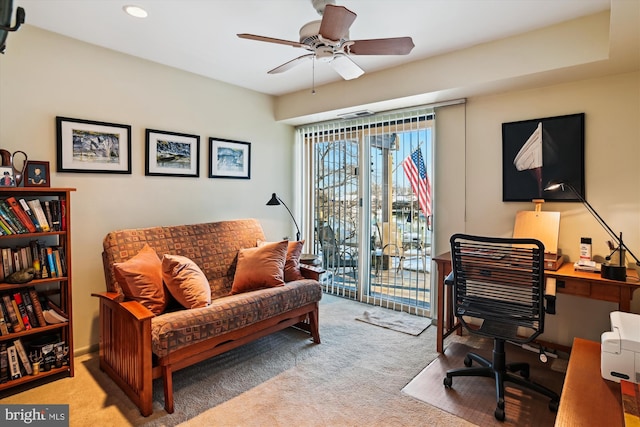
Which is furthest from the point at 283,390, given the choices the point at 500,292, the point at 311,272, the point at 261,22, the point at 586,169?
the point at 586,169

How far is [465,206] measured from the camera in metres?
3.26

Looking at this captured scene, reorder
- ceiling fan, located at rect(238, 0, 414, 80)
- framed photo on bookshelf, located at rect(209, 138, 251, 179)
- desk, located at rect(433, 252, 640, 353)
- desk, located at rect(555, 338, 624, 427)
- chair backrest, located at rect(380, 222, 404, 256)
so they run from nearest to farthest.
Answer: desk, located at rect(555, 338, 624, 427)
ceiling fan, located at rect(238, 0, 414, 80)
desk, located at rect(433, 252, 640, 353)
framed photo on bookshelf, located at rect(209, 138, 251, 179)
chair backrest, located at rect(380, 222, 404, 256)

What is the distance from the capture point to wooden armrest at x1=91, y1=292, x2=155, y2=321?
6.53ft

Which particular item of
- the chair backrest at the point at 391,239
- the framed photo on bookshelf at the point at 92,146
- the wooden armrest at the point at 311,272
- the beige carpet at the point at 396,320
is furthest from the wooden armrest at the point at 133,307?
the chair backrest at the point at 391,239

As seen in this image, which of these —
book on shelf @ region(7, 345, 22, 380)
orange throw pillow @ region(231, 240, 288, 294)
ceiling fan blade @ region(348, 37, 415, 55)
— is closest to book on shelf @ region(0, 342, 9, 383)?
book on shelf @ region(7, 345, 22, 380)

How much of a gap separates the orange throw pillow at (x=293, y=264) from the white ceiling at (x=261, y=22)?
5.48 feet

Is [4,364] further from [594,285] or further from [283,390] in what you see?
[594,285]

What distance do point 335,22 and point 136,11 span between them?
Result: 4.60 feet

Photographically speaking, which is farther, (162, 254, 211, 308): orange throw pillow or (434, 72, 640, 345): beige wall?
(434, 72, 640, 345): beige wall

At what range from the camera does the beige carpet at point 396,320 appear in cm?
327

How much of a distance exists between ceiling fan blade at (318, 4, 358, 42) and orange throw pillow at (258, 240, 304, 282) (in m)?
1.79

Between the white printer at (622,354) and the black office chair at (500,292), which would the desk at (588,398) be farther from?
the black office chair at (500,292)

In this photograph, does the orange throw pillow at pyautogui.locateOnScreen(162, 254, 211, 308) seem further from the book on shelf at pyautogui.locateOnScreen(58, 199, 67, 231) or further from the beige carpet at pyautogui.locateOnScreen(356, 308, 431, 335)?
the beige carpet at pyautogui.locateOnScreen(356, 308, 431, 335)

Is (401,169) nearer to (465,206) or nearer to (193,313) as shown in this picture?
(465,206)
